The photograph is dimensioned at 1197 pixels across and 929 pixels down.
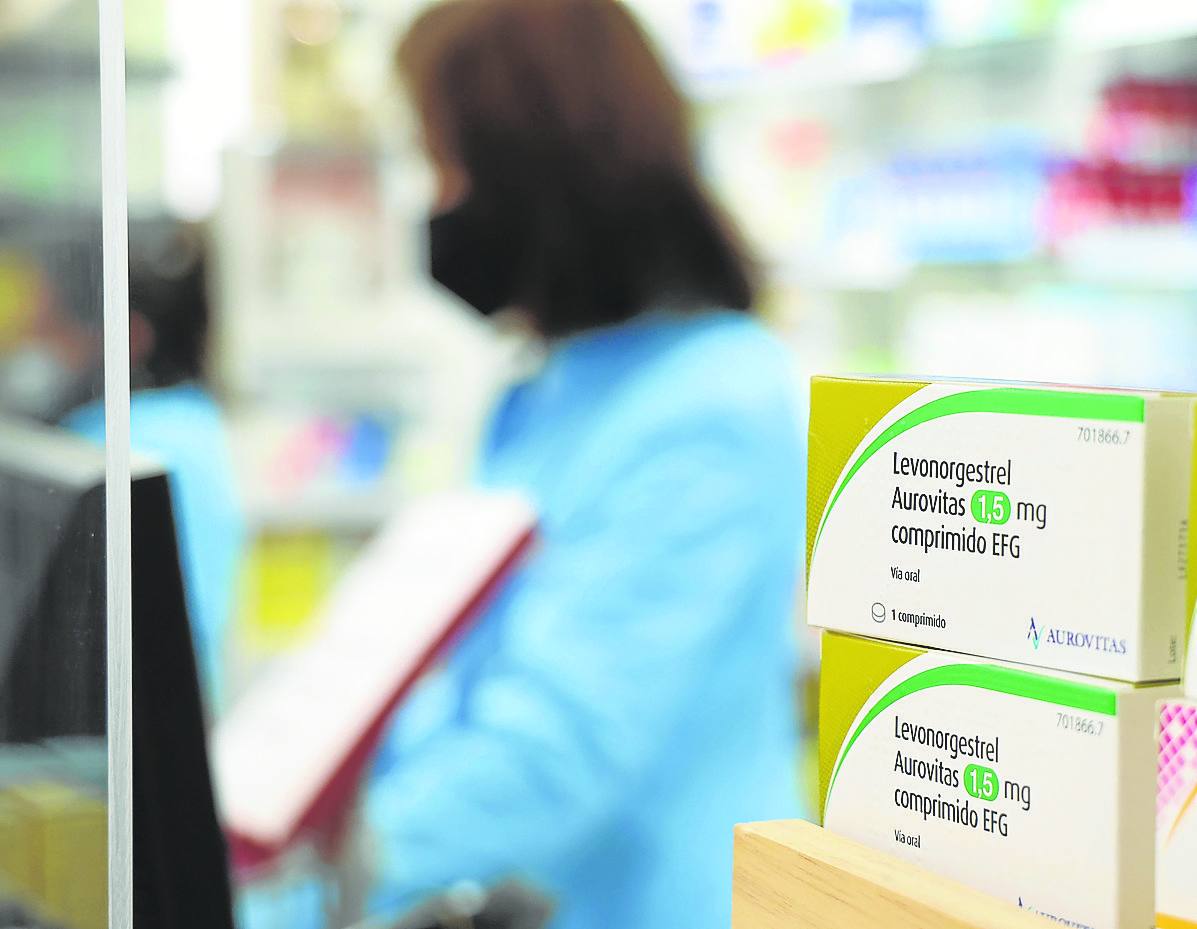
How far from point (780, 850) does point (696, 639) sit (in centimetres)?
140

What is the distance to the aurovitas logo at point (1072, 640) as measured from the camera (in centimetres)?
67

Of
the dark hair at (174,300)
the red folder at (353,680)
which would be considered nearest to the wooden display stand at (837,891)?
the red folder at (353,680)

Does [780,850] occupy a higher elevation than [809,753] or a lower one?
higher

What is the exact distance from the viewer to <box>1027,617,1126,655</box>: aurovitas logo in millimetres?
668

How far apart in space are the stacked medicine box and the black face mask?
1.57 m

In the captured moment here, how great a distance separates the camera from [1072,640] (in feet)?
2.26

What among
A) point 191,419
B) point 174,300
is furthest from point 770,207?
point 191,419

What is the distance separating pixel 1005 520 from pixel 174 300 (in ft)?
7.50

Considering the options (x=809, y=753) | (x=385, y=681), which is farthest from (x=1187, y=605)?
(x=809, y=753)

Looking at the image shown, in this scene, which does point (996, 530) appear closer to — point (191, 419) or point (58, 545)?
point (58, 545)

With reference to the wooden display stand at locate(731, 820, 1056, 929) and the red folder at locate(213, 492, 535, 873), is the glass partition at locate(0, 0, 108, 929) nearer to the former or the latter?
the wooden display stand at locate(731, 820, 1056, 929)

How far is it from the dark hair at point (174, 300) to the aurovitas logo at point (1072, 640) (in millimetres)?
2141

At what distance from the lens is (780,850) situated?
0.76 m

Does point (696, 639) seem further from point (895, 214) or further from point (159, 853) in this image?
point (895, 214)
